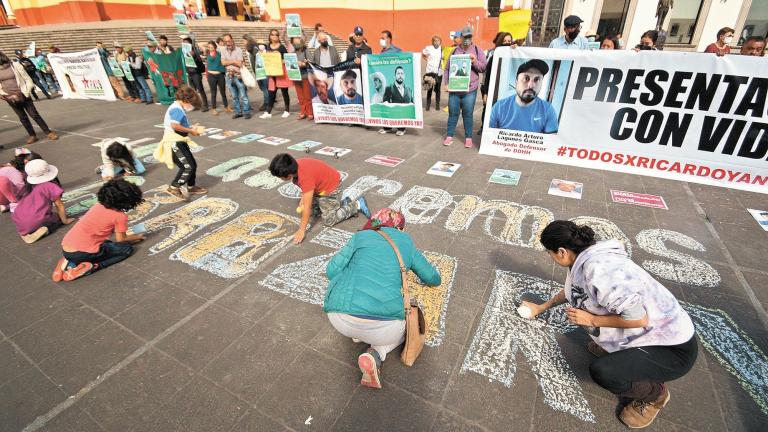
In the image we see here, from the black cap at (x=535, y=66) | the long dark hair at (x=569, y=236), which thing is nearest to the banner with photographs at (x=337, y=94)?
the black cap at (x=535, y=66)

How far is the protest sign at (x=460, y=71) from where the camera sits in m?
6.87

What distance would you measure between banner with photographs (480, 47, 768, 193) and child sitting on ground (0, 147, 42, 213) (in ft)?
25.0

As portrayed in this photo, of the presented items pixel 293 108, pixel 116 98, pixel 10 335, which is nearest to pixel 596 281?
pixel 10 335

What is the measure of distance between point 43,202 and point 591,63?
8.41m

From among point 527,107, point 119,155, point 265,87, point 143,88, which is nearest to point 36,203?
point 119,155

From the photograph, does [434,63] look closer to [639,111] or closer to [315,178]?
[639,111]

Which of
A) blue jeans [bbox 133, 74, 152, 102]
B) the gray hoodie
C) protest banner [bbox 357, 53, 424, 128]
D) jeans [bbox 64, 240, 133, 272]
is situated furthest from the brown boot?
blue jeans [bbox 133, 74, 152, 102]

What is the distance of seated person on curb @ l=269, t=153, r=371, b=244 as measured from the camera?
394 cm

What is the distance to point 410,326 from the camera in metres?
2.52

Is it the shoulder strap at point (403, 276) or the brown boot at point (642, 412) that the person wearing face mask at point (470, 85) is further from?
the brown boot at point (642, 412)

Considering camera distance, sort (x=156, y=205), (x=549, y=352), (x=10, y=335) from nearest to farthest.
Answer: (x=549, y=352) → (x=10, y=335) → (x=156, y=205)

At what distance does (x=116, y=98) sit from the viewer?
14156mm

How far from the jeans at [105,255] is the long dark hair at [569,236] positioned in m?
4.55

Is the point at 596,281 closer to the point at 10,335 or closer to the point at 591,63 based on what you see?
the point at 10,335
